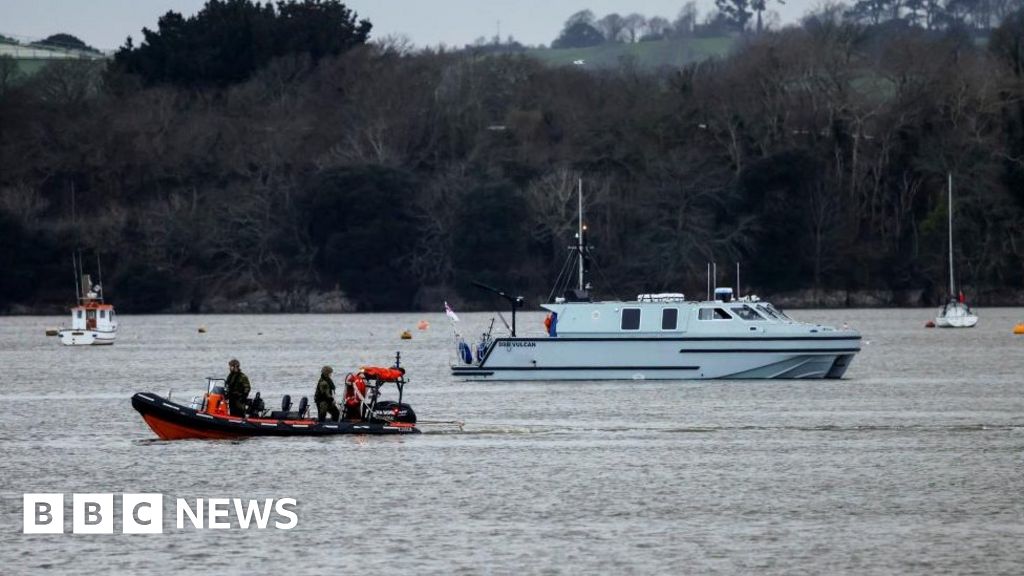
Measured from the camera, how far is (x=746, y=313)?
200ft

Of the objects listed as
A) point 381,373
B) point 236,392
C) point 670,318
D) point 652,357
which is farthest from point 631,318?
point 236,392

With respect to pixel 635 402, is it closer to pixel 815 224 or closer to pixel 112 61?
pixel 815 224

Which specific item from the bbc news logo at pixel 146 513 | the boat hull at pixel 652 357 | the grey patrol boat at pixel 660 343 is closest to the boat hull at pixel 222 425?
the bbc news logo at pixel 146 513

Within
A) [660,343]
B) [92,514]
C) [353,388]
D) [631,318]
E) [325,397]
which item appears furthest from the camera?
[660,343]

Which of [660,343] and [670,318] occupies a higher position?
[670,318]

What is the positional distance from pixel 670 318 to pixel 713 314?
1226 mm

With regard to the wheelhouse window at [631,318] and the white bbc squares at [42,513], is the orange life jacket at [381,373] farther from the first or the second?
the wheelhouse window at [631,318]

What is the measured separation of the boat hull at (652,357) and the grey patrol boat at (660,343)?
0.09 feet

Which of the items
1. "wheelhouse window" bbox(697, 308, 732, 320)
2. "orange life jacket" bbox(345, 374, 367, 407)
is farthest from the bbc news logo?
"wheelhouse window" bbox(697, 308, 732, 320)

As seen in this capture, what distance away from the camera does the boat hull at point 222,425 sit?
45094 mm

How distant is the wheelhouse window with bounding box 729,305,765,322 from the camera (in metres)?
60.7

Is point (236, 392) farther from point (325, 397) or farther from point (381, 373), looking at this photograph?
point (381, 373)

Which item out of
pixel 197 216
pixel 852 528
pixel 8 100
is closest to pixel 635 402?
pixel 852 528

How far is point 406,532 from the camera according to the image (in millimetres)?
33812
